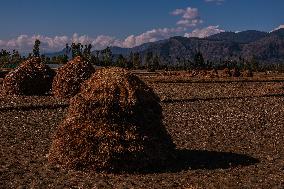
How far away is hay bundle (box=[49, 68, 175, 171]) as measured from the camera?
547 inches

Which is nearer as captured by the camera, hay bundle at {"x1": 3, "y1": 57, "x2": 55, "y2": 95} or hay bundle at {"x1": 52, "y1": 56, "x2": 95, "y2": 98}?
hay bundle at {"x1": 52, "y1": 56, "x2": 95, "y2": 98}

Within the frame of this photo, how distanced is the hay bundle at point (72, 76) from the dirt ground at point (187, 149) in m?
1.58

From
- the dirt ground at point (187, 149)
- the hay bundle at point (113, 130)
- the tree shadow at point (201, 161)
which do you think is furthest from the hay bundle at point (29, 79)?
the hay bundle at point (113, 130)

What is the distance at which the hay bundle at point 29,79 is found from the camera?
34.4m

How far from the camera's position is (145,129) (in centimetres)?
1440

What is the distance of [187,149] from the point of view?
1759 cm

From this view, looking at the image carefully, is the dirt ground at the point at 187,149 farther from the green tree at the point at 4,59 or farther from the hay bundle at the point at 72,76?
the green tree at the point at 4,59

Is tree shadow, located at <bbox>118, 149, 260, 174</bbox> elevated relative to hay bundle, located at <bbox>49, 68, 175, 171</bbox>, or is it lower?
lower

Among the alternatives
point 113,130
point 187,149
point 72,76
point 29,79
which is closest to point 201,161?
point 187,149

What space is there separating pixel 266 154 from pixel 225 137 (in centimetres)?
346

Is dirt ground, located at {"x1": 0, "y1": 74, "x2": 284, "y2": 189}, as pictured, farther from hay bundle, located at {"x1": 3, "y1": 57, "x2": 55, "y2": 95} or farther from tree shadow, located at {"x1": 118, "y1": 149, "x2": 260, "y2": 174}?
hay bundle, located at {"x1": 3, "y1": 57, "x2": 55, "y2": 95}

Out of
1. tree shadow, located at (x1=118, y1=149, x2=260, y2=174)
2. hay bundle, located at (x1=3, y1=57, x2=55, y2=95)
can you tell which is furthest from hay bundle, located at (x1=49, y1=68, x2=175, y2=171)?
hay bundle, located at (x1=3, y1=57, x2=55, y2=95)

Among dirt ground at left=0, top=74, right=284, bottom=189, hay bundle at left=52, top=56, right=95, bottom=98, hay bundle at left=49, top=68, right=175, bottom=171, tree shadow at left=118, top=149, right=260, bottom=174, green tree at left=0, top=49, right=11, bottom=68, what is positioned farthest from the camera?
green tree at left=0, top=49, right=11, bottom=68

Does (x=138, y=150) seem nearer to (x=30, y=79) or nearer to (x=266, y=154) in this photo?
(x=266, y=154)
